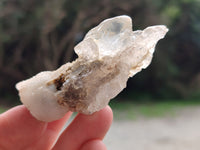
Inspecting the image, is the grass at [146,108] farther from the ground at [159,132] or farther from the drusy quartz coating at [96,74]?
the drusy quartz coating at [96,74]

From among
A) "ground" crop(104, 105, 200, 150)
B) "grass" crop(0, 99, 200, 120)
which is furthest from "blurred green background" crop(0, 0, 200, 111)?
"ground" crop(104, 105, 200, 150)

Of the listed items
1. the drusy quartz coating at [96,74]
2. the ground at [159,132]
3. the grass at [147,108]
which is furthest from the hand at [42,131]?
the grass at [147,108]

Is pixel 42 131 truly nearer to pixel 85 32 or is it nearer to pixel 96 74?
pixel 96 74

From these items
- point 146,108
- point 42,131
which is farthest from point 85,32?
point 42,131

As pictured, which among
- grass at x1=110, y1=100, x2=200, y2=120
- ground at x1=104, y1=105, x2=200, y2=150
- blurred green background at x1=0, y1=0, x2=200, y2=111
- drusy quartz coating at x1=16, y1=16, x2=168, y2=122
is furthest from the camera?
blurred green background at x1=0, y1=0, x2=200, y2=111

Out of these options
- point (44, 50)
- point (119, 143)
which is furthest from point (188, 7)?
point (119, 143)

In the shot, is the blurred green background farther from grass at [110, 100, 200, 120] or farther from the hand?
the hand

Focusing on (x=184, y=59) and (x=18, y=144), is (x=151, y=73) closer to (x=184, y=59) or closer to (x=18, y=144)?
(x=184, y=59)
